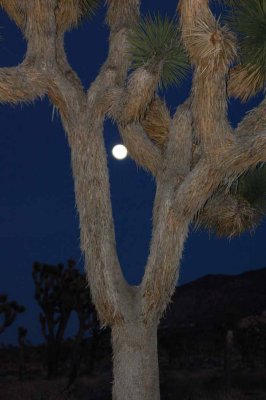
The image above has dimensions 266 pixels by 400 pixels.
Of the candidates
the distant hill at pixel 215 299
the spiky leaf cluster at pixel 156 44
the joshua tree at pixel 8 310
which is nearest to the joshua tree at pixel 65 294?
the joshua tree at pixel 8 310

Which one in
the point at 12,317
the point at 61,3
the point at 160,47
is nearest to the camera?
the point at 160,47

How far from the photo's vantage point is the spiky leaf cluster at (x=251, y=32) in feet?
24.8

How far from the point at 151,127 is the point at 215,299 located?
35.7 metres

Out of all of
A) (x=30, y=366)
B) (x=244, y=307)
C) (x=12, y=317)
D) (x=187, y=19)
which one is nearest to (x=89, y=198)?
(x=187, y=19)

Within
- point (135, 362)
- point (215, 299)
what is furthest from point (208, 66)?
point (215, 299)

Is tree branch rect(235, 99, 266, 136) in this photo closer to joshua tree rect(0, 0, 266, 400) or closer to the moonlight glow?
joshua tree rect(0, 0, 266, 400)

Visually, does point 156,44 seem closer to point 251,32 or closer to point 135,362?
point 251,32

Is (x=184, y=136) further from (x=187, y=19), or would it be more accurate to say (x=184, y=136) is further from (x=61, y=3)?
(x=61, y=3)

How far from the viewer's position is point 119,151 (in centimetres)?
923

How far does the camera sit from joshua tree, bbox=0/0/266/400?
729cm

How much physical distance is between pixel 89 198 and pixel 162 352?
62.5 ft

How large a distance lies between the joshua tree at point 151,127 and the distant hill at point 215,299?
2896cm

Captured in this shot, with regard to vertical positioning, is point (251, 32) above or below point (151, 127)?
above

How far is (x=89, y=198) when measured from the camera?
795 centimetres
